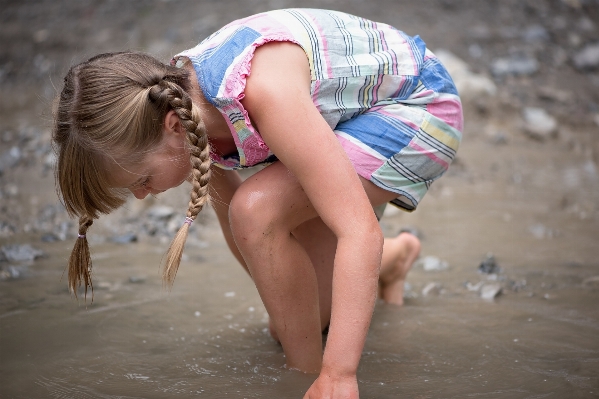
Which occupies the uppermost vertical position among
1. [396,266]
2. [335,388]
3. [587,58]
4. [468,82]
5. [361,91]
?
[361,91]

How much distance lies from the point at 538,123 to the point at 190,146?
350 centimetres

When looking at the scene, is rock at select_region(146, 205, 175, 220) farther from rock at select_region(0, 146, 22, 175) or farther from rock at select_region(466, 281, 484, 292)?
rock at select_region(466, 281, 484, 292)

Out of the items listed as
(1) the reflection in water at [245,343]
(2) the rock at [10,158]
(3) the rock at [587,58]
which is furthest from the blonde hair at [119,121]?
(3) the rock at [587,58]

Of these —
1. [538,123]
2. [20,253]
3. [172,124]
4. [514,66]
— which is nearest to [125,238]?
[20,253]

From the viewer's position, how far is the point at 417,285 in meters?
2.63

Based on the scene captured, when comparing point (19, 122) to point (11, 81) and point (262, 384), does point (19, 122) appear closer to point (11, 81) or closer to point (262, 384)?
point (11, 81)

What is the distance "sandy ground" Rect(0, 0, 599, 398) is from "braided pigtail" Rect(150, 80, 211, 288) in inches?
11.1

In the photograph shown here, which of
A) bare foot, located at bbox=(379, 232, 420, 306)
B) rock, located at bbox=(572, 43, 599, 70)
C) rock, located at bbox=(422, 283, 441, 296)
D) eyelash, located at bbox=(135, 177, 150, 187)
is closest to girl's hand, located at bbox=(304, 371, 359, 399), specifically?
eyelash, located at bbox=(135, 177, 150, 187)

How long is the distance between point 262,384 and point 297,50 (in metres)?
0.87

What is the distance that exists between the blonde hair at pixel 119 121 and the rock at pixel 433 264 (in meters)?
1.38

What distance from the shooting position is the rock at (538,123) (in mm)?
4500

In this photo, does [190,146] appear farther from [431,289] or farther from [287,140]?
[431,289]

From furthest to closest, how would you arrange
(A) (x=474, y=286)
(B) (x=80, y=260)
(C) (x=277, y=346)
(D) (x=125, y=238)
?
(D) (x=125, y=238) < (A) (x=474, y=286) < (C) (x=277, y=346) < (B) (x=80, y=260)

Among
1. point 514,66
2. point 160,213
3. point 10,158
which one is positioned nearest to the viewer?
point 160,213
